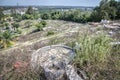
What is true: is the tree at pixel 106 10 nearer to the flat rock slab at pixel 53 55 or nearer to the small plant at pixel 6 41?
the small plant at pixel 6 41

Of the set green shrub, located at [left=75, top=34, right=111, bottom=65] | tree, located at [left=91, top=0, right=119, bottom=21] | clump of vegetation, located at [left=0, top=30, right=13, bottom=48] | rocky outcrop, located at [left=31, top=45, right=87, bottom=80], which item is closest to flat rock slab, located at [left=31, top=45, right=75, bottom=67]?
rocky outcrop, located at [left=31, top=45, right=87, bottom=80]

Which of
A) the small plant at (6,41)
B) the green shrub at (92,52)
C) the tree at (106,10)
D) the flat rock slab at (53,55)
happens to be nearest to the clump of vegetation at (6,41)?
the small plant at (6,41)

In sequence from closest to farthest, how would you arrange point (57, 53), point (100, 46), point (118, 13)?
point (100, 46), point (57, 53), point (118, 13)

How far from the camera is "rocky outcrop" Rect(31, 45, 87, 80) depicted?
2.17 metres

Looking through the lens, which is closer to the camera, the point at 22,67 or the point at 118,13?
the point at 22,67

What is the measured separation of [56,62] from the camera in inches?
91.7

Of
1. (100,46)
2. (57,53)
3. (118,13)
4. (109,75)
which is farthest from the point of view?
(118,13)

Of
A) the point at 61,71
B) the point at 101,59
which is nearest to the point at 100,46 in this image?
the point at 101,59

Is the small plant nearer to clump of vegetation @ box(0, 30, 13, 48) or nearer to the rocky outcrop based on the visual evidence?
clump of vegetation @ box(0, 30, 13, 48)

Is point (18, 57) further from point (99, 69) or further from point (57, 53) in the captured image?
point (99, 69)

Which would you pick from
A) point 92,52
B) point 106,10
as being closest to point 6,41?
point 106,10

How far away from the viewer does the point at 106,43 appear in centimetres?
247

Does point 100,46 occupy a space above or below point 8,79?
above

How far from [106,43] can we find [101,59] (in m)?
0.27
